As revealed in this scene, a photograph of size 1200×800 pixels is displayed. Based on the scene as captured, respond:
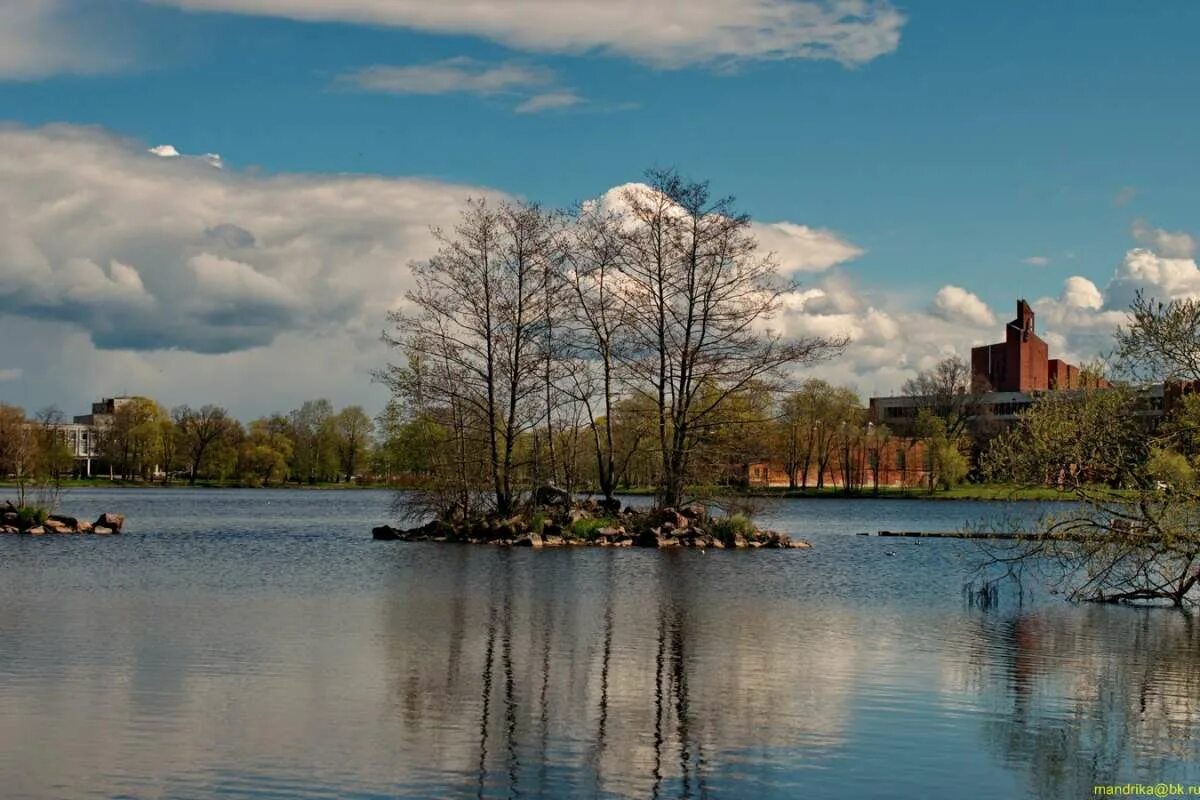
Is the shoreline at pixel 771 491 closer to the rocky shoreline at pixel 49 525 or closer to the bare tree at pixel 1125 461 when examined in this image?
the bare tree at pixel 1125 461

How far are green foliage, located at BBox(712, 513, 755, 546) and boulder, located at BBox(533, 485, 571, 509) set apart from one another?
6866mm

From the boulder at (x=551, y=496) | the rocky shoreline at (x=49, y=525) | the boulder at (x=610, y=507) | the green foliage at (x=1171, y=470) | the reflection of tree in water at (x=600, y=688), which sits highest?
the green foliage at (x=1171, y=470)

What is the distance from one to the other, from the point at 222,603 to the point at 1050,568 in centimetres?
2667

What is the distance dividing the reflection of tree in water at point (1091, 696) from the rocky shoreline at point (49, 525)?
4363 centimetres

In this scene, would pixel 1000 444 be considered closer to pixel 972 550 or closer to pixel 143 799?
pixel 143 799

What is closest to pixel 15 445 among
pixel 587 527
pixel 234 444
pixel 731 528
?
pixel 234 444

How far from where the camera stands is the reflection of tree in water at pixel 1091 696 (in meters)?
15.2

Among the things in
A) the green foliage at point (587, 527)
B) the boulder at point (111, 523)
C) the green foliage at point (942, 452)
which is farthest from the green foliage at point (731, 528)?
the green foliage at point (942, 452)

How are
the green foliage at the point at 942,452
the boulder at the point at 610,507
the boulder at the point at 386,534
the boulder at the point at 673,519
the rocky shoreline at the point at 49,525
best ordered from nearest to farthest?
1. the boulder at the point at 673,519
2. the boulder at the point at 386,534
3. the boulder at the point at 610,507
4. the rocky shoreline at the point at 49,525
5. the green foliage at the point at 942,452

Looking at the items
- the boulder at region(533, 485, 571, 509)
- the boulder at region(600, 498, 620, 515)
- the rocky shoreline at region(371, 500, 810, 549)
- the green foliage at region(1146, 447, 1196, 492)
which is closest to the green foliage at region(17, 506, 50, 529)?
the rocky shoreline at region(371, 500, 810, 549)

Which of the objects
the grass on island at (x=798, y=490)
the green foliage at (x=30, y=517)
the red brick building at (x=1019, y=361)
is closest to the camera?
the grass on island at (x=798, y=490)

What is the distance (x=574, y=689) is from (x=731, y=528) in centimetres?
3490

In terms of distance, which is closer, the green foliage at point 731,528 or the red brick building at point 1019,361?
the green foliage at point 731,528

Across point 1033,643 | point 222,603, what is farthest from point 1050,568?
point 222,603
